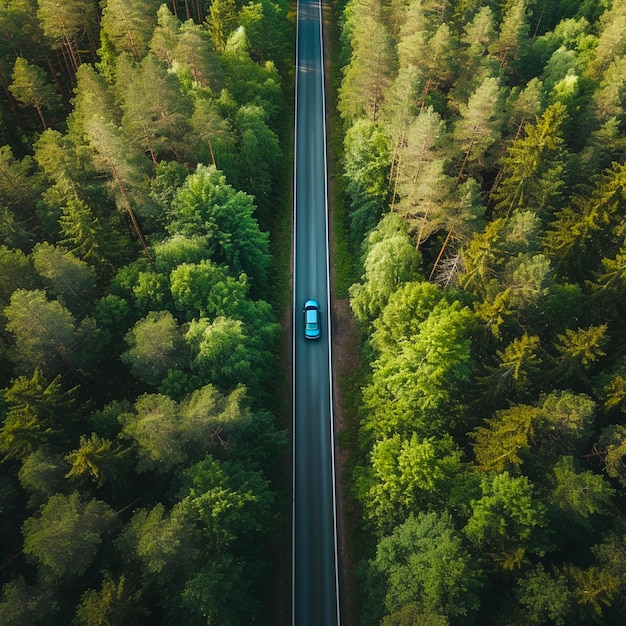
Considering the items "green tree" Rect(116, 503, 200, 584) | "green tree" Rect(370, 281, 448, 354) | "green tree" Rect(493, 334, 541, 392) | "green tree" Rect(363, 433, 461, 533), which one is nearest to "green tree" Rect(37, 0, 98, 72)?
"green tree" Rect(370, 281, 448, 354)

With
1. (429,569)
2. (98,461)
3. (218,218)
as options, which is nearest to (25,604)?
(98,461)

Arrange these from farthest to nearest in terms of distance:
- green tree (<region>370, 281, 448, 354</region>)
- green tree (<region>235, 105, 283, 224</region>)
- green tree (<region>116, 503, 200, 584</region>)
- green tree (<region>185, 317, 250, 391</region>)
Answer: green tree (<region>235, 105, 283, 224</region>) → green tree (<region>370, 281, 448, 354</region>) → green tree (<region>185, 317, 250, 391</region>) → green tree (<region>116, 503, 200, 584</region>)

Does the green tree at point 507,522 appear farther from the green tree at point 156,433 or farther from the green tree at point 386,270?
the green tree at point 156,433

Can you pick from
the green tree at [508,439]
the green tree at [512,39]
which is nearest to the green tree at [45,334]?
the green tree at [508,439]

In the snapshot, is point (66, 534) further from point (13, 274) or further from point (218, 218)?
point (218, 218)

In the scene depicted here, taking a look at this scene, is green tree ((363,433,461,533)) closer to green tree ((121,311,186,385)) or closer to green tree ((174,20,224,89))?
green tree ((121,311,186,385))

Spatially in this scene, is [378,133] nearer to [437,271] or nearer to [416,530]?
[437,271]

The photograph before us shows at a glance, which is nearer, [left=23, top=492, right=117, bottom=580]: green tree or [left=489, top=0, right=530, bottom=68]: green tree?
[left=23, top=492, right=117, bottom=580]: green tree
